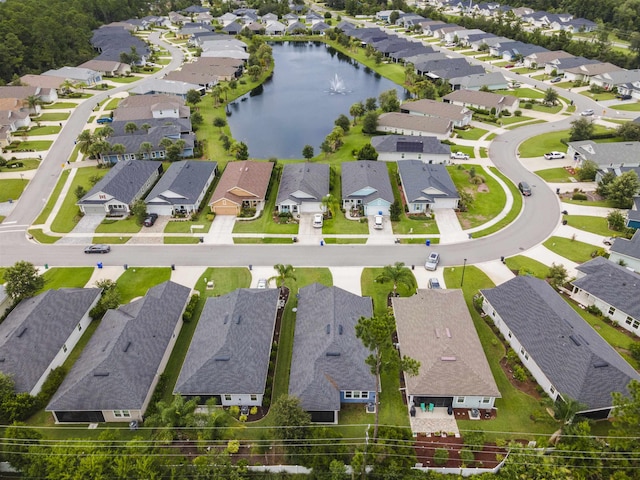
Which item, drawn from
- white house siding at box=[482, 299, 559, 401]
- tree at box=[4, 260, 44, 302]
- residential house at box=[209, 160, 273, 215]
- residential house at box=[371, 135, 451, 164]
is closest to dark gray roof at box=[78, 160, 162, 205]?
residential house at box=[209, 160, 273, 215]

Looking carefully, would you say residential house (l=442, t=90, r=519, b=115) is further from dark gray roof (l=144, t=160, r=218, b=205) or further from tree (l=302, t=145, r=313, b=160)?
dark gray roof (l=144, t=160, r=218, b=205)

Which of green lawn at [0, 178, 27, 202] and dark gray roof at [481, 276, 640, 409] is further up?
dark gray roof at [481, 276, 640, 409]

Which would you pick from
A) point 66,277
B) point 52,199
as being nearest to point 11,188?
point 52,199

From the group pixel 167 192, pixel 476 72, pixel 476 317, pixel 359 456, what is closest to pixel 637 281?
pixel 476 317

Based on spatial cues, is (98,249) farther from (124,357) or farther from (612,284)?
A: (612,284)

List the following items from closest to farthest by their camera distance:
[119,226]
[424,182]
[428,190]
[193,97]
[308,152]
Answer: [119,226] < [428,190] < [424,182] < [308,152] < [193,97]
